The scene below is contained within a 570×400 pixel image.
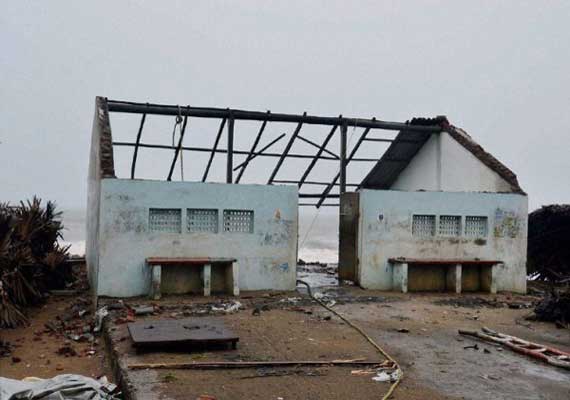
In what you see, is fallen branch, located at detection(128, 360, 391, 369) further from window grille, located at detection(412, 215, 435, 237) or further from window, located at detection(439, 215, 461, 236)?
window, located at detection(439, 215, 461, 236)

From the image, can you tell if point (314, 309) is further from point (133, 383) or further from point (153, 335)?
point (133, 383)

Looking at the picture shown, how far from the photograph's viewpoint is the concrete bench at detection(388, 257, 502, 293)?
12.8 metres

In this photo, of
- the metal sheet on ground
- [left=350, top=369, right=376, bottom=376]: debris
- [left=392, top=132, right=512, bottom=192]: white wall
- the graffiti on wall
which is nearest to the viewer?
[left=350, top=369, right=376, bottom=376]: debris

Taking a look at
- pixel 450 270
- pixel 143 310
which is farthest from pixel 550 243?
pixel 143 310

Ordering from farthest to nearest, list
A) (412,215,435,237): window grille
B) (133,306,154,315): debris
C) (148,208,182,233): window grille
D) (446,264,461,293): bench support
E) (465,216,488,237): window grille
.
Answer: (465,216,488,237): window grille < (412,215,435,237): window grille < (446,264,461,293): bench support < (148,208,182,233): window grille < (133,306,154,315): debris

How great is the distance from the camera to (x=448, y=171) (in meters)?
16.1

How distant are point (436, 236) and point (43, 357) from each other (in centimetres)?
891

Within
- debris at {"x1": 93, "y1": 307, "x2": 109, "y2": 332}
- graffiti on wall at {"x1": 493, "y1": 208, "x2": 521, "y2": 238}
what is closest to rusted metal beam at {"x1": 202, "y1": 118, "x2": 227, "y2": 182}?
debris at {"x1": 93, "y1": 307, "x2": 109, "y2": 332}

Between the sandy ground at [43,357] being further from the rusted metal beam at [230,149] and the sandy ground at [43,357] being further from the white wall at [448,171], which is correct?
the white wall at [448,171]

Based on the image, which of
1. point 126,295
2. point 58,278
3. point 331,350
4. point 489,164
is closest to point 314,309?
point 331,350

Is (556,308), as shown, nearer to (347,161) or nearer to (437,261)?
(437,261)

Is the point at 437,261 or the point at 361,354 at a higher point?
the point at 437,261

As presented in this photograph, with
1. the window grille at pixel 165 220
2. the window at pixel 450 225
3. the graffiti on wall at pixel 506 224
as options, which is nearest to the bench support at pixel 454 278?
the window at pixel 450 225

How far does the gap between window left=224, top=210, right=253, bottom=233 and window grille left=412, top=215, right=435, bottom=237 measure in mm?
3973
